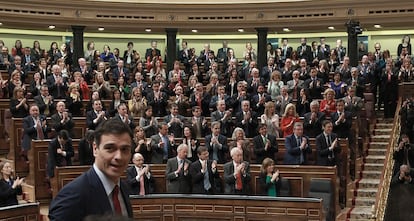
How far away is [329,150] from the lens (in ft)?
22.6

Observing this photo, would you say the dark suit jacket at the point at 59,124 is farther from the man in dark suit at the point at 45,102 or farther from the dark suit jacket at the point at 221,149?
the dark suit jacket at the point at 221,149

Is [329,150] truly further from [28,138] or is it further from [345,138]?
[28,138]

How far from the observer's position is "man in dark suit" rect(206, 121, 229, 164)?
7.04 meters

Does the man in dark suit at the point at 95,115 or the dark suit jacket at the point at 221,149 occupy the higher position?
the man in dark suit at the point at 95,115

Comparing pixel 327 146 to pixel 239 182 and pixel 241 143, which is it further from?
pixel 239 182

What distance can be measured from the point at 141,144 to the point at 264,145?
1401mm

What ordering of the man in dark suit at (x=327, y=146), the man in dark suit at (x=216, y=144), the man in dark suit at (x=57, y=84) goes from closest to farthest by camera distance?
the man in dark suit at (x=327, y=146), the man in dark suit at (x=216, y=144), the man in dark suit at (x=57, y=84)

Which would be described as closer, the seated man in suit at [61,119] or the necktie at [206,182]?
the necktie at [206,182]

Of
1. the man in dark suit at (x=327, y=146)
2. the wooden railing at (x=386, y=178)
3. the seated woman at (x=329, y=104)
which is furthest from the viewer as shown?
the seated woman at (x=329, y=104)

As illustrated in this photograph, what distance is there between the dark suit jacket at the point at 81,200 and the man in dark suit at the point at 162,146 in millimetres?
5403

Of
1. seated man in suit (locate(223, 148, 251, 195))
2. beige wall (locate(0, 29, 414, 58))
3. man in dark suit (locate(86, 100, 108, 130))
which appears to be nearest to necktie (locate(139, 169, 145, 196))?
seated man in suit (locate(223, 148, 251, 195))

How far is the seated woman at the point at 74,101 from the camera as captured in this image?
8430mm

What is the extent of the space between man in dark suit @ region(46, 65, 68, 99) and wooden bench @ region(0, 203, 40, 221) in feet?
11.1

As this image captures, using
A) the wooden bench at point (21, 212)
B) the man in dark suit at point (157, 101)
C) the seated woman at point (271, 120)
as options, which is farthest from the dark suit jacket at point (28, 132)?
the seated woman at point (271, 120)
